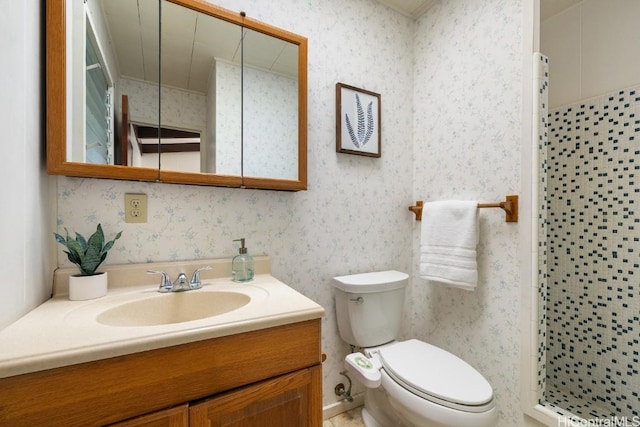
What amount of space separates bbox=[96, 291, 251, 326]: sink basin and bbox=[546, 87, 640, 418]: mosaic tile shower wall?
176cm

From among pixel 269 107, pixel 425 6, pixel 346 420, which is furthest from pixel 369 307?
pixel 425 6

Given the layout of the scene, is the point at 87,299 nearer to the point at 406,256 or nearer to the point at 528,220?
the point at 406,256

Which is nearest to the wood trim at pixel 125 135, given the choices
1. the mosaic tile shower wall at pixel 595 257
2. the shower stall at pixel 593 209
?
the shower stall at pixel 593 209

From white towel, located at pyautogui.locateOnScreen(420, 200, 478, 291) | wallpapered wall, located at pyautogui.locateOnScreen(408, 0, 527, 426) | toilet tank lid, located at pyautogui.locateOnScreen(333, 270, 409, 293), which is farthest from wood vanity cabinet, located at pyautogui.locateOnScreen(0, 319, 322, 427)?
wallpapered wall, located at pyautogui.locateOnScreen(408, 0, 527, 426)

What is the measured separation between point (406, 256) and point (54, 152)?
5.47ft

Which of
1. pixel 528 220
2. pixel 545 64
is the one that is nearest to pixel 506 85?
pixel 545 64

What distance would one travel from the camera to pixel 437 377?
1049 mm

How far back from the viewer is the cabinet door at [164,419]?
590 millimetres

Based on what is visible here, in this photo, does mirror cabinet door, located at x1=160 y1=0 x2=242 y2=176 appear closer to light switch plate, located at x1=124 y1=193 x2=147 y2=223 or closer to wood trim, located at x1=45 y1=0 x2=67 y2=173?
light switch plate, located at x1=124 y1=193 x2=147 y2=223

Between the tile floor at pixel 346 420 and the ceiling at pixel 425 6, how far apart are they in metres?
2.31

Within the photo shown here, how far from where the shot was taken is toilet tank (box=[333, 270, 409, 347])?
4.38 ft

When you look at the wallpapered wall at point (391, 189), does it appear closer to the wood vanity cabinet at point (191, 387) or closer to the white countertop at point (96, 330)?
the white countertop at point (96, 330)

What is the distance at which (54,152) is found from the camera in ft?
2.78

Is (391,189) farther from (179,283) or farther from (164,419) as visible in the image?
(164,419)
